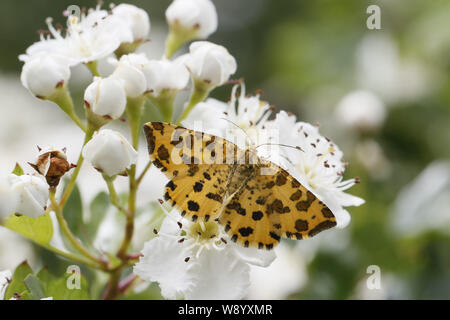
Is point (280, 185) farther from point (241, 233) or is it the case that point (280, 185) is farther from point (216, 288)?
point (216, 288)

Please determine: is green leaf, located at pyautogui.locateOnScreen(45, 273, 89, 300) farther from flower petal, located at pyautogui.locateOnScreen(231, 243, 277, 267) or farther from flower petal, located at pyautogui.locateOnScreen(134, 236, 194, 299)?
flower petal, located at pyautogui.locateOnScreen(231, 243, 277, 267)

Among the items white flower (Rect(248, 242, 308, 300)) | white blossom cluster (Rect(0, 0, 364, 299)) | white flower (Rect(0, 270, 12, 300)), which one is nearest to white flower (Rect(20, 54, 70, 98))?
white blossom cluster (Rect(0, 0, 364, 299))

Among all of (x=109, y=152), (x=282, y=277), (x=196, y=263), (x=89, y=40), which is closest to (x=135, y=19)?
(x=89, y=40)

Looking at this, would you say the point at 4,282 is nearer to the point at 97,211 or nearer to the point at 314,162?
the point at 97,211

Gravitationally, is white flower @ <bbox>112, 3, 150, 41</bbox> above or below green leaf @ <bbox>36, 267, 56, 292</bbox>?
above

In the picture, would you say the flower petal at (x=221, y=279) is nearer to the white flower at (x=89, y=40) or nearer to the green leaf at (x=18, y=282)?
the green leaf at (x=18, y=282)

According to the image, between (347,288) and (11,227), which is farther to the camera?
(347,288)
